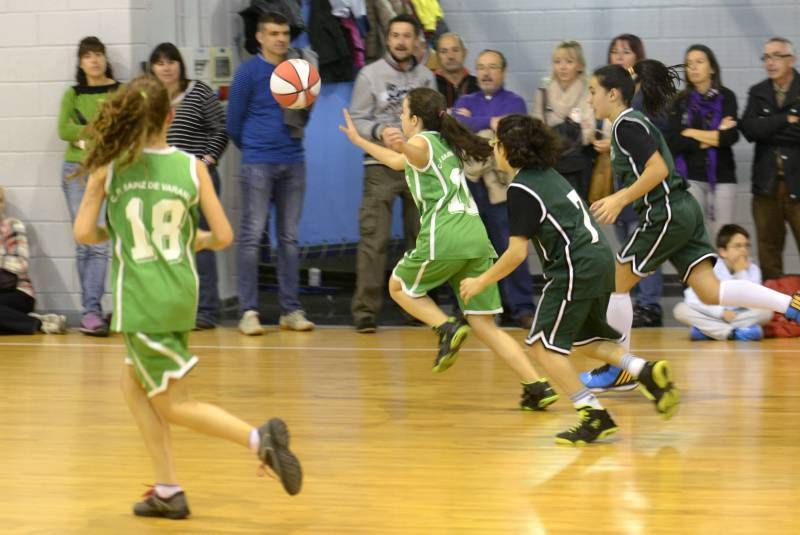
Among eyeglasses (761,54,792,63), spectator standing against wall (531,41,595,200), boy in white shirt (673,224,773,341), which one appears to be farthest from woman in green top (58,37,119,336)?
eyeglasses (761,54,792,63)

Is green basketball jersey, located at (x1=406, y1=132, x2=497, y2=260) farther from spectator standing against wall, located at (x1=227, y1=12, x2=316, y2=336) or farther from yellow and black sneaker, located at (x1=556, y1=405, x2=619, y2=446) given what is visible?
spectator standing against wall, located at (x1=227, y1=12, x2=316, y2=336)

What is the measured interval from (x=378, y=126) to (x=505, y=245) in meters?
1.13

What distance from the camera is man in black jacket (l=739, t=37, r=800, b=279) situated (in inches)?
318

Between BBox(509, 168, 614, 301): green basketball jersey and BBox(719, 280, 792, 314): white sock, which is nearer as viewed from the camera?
BBox(509, 168, 614, 301): green basketball jersey

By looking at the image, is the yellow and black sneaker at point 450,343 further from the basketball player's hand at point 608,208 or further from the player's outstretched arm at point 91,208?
the player's outstretched arm at point 91,208

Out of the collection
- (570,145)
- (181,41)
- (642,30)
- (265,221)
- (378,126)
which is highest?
(642,30)

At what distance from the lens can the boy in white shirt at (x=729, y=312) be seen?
7.52 meters

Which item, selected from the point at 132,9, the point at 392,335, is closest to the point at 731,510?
the point at 392,335

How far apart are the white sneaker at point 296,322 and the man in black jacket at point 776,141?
9.88ft

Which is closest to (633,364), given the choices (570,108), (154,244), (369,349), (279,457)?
(279,457)

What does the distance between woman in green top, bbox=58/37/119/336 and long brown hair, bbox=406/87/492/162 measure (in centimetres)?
298

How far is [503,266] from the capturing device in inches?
192

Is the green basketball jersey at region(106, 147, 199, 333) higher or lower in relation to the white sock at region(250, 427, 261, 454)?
higher

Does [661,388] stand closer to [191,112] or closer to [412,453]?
[412,453]
